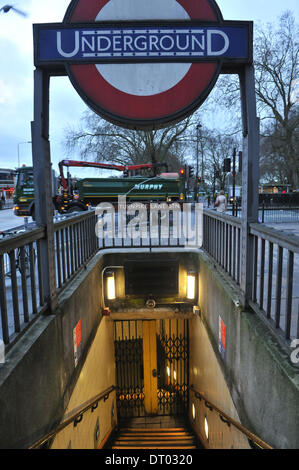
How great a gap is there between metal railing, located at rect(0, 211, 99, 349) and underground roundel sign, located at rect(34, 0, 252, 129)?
1.48 meters

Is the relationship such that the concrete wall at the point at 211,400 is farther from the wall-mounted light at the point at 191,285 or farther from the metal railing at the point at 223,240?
the metal railing at the point at 223,240

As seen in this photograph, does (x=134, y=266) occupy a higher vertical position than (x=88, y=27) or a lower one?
lower

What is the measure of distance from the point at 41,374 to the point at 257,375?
6.94 feet

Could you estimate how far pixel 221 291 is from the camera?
15.6ft

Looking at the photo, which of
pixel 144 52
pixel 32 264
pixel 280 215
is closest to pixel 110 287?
pixel 32 264

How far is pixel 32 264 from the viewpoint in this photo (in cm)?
344

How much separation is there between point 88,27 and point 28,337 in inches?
118

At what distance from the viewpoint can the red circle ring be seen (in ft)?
9.61

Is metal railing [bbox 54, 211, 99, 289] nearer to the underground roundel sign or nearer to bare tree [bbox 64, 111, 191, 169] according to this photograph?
the underground roundel sign

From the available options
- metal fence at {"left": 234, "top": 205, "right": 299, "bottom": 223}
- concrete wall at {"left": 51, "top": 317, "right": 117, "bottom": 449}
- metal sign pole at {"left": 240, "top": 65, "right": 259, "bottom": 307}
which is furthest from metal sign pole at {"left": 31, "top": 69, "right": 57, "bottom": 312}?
metal fence at {"left": 234, "top": 205, "right": 299, "bottom": 223}

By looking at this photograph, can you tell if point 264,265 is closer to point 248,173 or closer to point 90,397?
point 248,173

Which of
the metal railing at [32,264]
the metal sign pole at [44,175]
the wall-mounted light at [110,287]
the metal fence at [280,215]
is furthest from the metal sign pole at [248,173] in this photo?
the metal fence at [280,215]
